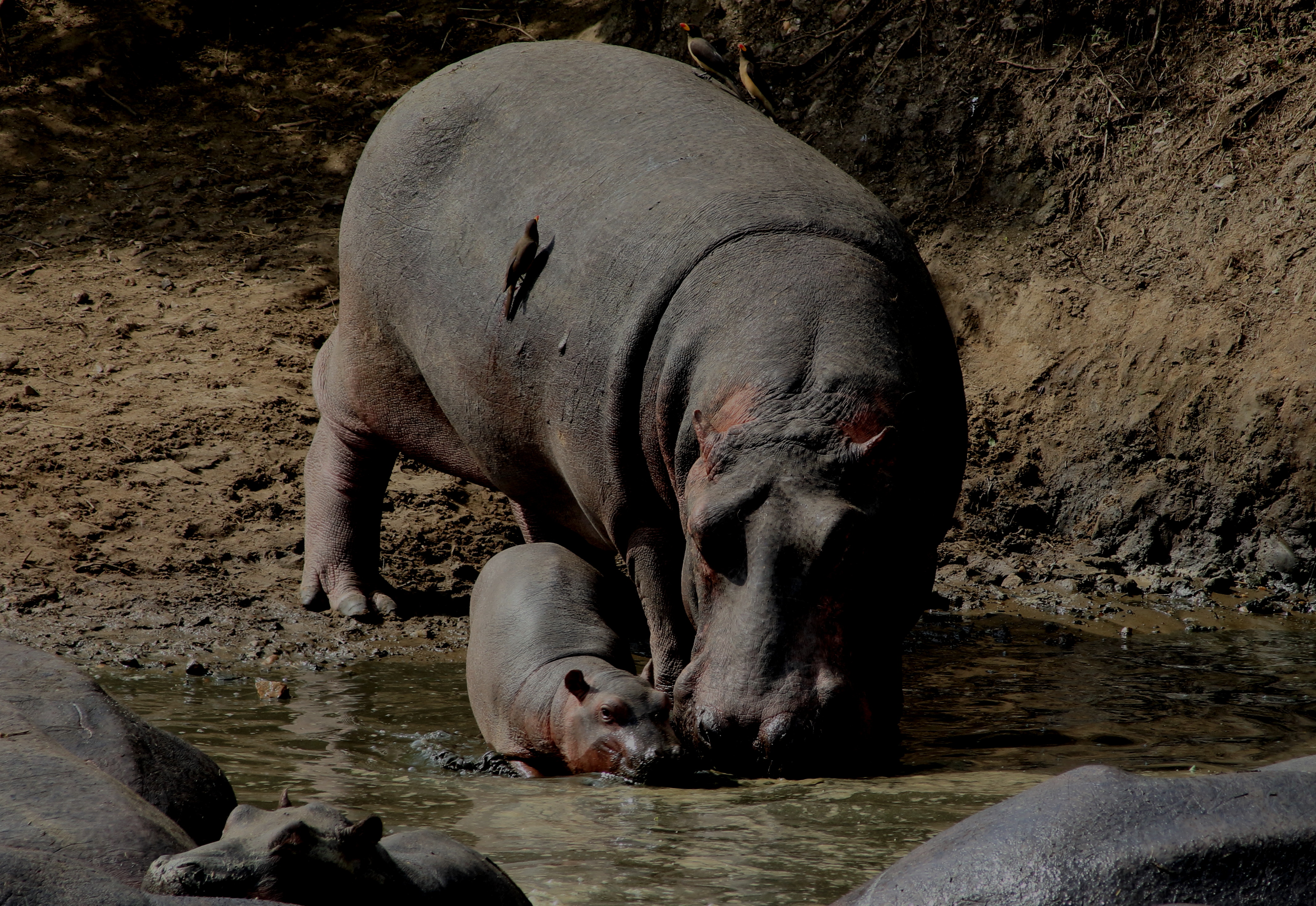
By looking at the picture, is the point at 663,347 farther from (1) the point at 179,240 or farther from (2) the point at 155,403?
(1) the point at 179,240

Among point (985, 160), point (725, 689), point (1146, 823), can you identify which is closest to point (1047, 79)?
point (985, 160)

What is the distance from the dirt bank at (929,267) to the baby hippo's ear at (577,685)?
7.07 feet

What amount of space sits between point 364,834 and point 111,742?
1.02 meters

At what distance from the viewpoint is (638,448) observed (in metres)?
5.06

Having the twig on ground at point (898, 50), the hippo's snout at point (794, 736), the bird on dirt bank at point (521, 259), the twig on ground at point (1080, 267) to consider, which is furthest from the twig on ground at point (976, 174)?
the hippo's snout at point (794, 736)

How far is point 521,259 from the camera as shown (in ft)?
17.7

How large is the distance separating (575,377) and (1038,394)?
4192 millimetres

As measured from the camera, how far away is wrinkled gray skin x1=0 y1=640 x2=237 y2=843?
334 centimetres

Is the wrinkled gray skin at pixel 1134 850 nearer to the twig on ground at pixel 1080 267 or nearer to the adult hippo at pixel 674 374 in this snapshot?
the adult hippo at pixel 674 374

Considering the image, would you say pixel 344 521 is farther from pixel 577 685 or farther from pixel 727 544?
pixel 727 544

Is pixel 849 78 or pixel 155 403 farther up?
pixel 849 78

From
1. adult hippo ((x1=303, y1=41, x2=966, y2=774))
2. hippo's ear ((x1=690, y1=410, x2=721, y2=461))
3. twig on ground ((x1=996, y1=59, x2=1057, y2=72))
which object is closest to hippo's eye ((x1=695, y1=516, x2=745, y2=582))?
adult hippo ((x1=303, y1=41, x2=966, y2=774))

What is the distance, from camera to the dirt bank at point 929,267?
24.2 ft

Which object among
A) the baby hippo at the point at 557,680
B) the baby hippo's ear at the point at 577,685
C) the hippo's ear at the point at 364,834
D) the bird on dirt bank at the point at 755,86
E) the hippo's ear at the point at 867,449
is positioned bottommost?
the baby hippo at the point at 557,680
